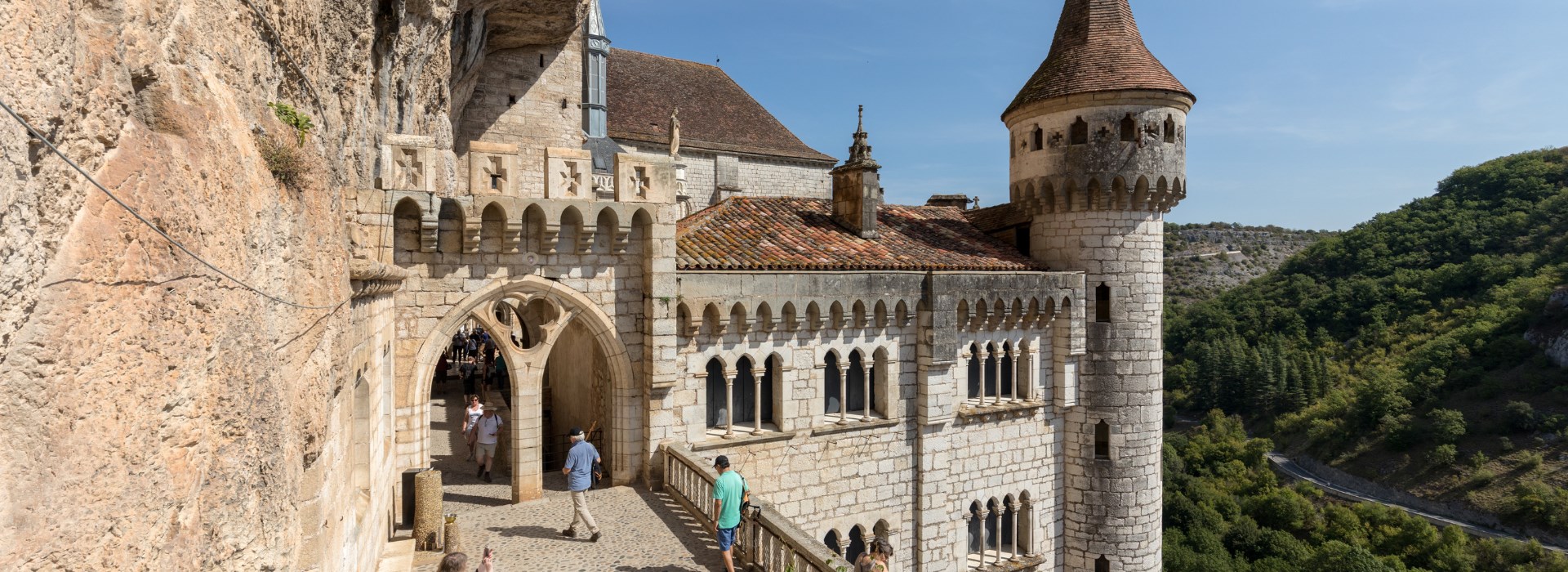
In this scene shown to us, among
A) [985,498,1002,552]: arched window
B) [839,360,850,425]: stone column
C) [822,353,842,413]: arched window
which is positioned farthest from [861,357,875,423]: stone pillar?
[985,498,1002,552]: arched window

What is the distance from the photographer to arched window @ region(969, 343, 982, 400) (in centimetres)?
1672

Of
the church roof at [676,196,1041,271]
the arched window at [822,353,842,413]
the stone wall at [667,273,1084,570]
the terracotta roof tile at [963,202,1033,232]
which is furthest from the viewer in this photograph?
the terracotta roof tile at [963,202,1033,232]

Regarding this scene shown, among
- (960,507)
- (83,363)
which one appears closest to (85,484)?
(83,363)

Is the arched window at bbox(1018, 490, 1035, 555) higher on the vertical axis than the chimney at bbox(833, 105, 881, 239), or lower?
lower

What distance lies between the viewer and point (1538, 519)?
154 ft

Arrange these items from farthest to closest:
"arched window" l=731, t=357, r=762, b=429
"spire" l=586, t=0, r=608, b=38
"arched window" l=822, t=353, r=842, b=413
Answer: "spire" l=586, t=0, r=608, b=38
"arched window" l=822, t=353, r=842, b=413
"arched window" l=731, t=357, r=762, b=429

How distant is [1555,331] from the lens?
6119cm

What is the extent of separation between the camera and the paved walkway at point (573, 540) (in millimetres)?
9453

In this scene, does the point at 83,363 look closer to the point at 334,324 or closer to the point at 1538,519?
the point at 334,324

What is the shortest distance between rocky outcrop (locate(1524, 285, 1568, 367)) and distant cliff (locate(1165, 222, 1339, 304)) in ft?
165

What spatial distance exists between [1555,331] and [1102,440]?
228ft

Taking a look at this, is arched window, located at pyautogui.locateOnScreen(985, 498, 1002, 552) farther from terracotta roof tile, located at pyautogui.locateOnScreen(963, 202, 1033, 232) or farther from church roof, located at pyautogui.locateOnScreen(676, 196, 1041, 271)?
terracotta roof tile, located at pyautogui.locateOnScreen(963, 202, 1033, 232)

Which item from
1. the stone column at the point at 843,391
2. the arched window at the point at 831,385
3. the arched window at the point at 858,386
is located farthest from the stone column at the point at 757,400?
the arched window at the point at 858,386

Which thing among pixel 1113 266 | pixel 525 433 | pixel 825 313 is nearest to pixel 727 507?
pixel 525 433
